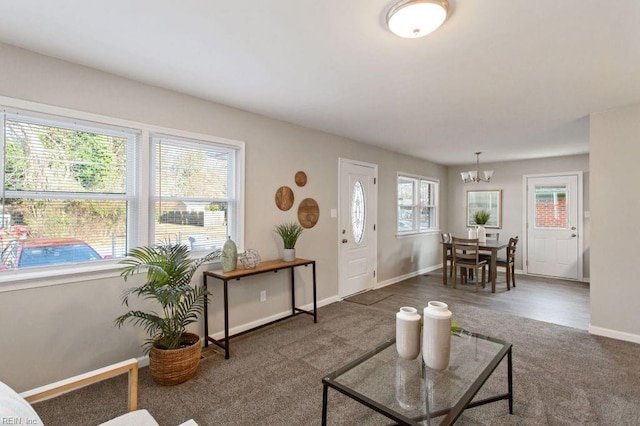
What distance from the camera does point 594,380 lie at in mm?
2420

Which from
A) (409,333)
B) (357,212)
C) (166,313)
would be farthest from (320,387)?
(357,212)

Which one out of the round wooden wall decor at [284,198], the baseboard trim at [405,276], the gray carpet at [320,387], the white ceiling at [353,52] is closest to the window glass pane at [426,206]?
the baseboard trim at [405,276]

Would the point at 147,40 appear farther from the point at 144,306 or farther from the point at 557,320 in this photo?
the point at 557,320

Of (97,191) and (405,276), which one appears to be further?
(405,276)

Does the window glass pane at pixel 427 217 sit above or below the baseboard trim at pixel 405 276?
above

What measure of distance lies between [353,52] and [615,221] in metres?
3.23

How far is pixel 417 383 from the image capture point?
176cm

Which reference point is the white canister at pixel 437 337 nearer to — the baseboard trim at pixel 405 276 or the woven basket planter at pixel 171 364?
the woven basket planter at pixel 171 364

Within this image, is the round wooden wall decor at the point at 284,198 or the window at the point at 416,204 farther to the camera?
the window at the point at 416,204

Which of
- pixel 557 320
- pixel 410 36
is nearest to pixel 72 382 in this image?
pixel 410 36

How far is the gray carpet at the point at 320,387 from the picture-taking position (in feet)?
6.55

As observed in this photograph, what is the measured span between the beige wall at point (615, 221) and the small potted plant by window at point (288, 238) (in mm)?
3225

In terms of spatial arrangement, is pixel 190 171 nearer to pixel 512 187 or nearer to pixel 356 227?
pixel 356 227

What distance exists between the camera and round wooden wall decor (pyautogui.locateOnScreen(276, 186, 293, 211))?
3.73 m
